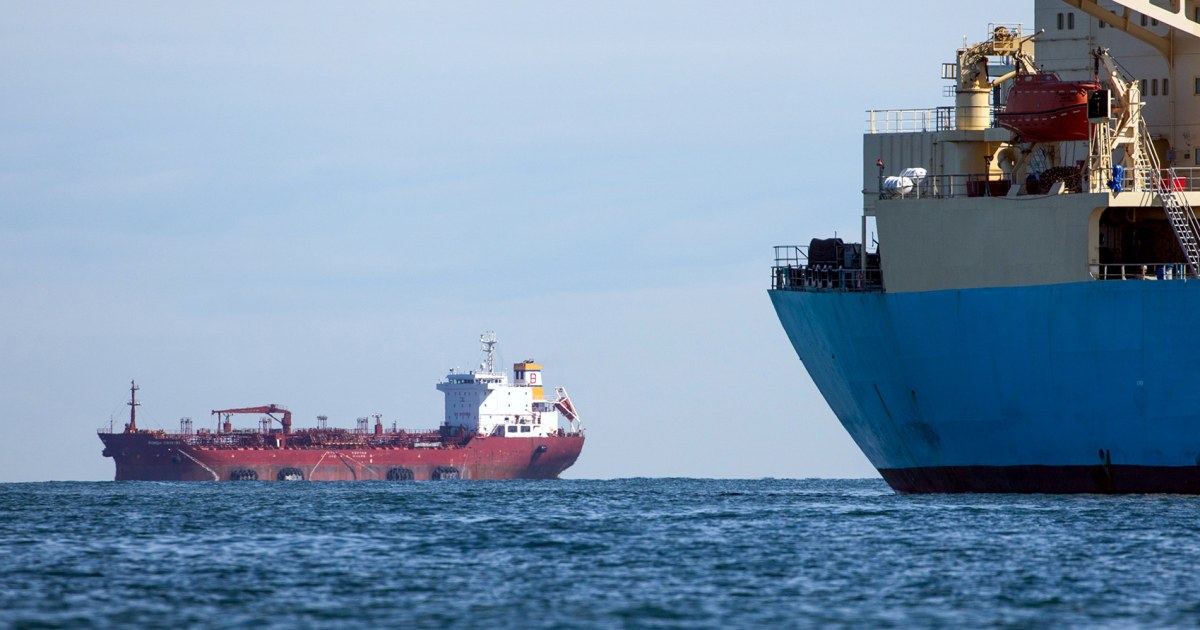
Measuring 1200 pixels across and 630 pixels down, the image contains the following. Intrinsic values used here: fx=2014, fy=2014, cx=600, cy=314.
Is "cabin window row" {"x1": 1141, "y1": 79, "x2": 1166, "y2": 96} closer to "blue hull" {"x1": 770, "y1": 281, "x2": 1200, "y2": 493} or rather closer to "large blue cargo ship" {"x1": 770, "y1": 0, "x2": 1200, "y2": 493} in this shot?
"large blue cargo ship" {"x1": 770, "y1": 0, "x2": 1200, "y2": 493}

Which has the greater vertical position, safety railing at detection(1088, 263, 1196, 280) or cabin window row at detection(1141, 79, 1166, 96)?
cabin window row at detection(1141, 79, 1166, 96)

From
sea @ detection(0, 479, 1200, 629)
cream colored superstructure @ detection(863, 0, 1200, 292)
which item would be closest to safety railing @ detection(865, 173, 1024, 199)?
cream colored superstructure @ detection(863, 0, 1200, 292)

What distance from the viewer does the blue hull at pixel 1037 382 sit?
142 ft

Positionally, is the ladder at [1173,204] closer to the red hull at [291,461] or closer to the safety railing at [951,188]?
the safety railing at [951,188]

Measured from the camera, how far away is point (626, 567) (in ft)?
108

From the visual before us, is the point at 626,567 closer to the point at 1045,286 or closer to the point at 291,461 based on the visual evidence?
the point at 1045,286

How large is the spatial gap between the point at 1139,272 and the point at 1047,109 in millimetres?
4643

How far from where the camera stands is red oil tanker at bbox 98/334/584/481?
127875 mm

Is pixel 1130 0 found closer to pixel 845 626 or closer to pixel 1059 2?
pixel 1059 2

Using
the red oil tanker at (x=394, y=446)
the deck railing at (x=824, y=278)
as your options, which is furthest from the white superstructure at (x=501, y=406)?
the deck railing at (x=824, y=278)

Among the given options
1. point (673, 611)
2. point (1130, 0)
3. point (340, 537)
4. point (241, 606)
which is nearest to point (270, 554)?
point (340, 537)

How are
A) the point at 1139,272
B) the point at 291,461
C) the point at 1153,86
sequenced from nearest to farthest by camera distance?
the point at 1139,272 → the point at 1153,86 → the point at 291,461

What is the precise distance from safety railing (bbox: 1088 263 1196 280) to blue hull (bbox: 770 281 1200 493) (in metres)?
0.50

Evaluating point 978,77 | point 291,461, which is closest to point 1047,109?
point 978,77
